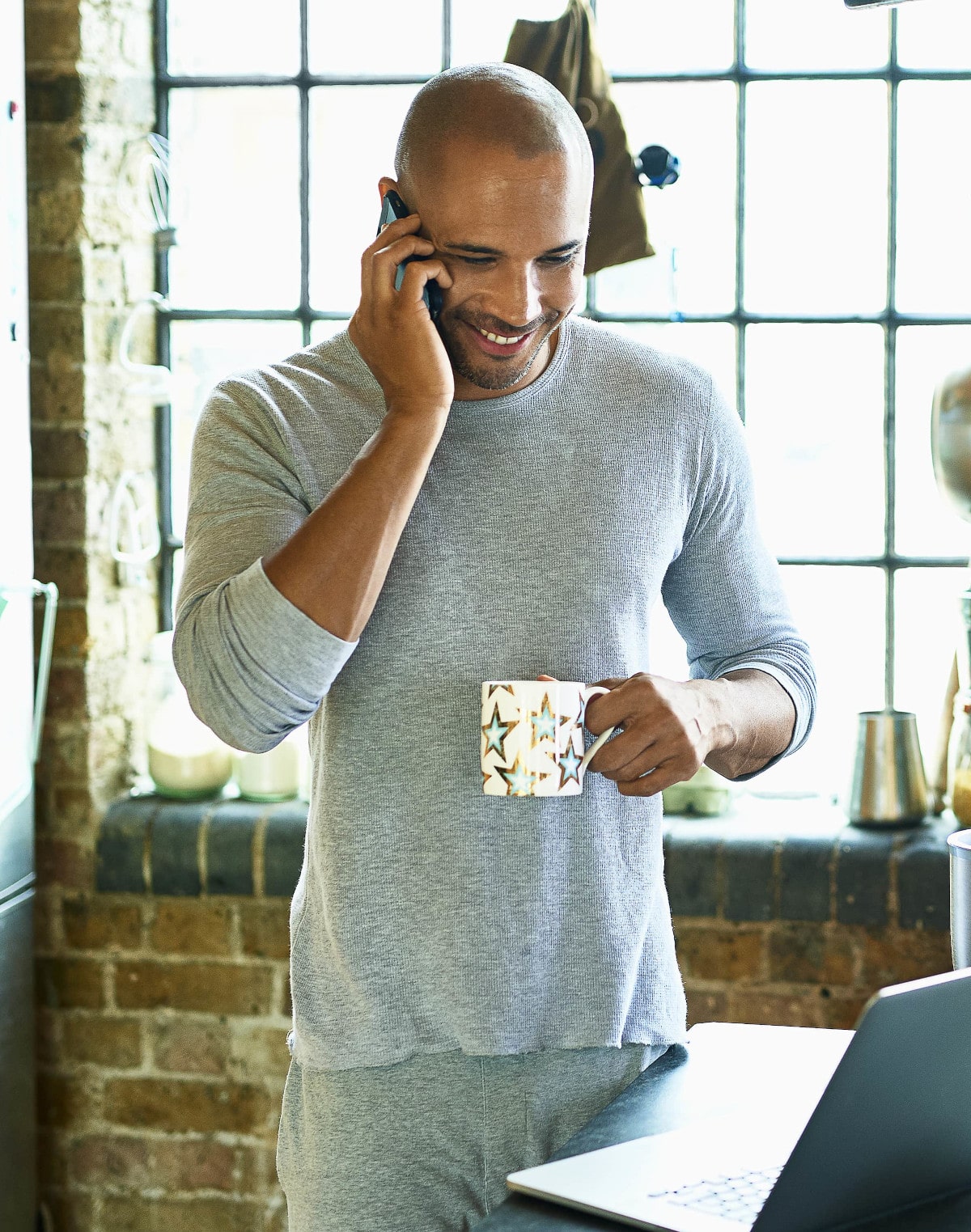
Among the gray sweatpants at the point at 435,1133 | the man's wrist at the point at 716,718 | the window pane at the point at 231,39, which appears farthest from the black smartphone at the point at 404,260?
the window pane at the point at 231,39

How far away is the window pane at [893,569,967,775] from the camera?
245 centimetres

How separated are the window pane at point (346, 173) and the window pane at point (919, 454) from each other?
0.96 metres

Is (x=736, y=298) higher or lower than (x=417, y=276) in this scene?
higher

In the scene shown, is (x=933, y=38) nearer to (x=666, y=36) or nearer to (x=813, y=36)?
(x=813, y=36)

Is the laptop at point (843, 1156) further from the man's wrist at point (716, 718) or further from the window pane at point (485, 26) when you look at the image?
the window pane at point (485, 26)

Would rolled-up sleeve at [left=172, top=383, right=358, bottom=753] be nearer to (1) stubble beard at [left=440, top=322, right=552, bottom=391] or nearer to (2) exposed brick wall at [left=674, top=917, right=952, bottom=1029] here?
(1) stubble beard at [left=440, top=322, right=552, bottom=391]

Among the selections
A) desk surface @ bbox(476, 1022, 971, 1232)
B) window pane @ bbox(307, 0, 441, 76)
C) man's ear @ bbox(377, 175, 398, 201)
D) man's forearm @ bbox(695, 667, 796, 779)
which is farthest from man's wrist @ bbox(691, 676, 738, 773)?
window pane @ bbox(307, 0, 441, 76)

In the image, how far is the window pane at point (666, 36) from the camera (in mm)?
2414

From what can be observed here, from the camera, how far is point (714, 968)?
227 centimetres

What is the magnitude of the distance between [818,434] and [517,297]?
1.38 metres

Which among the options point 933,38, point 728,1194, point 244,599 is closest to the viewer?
point 728,1194

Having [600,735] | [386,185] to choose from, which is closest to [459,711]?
[600,735]

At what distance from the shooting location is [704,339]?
248 centimetres

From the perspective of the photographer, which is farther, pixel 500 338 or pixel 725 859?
pixel 725 859
